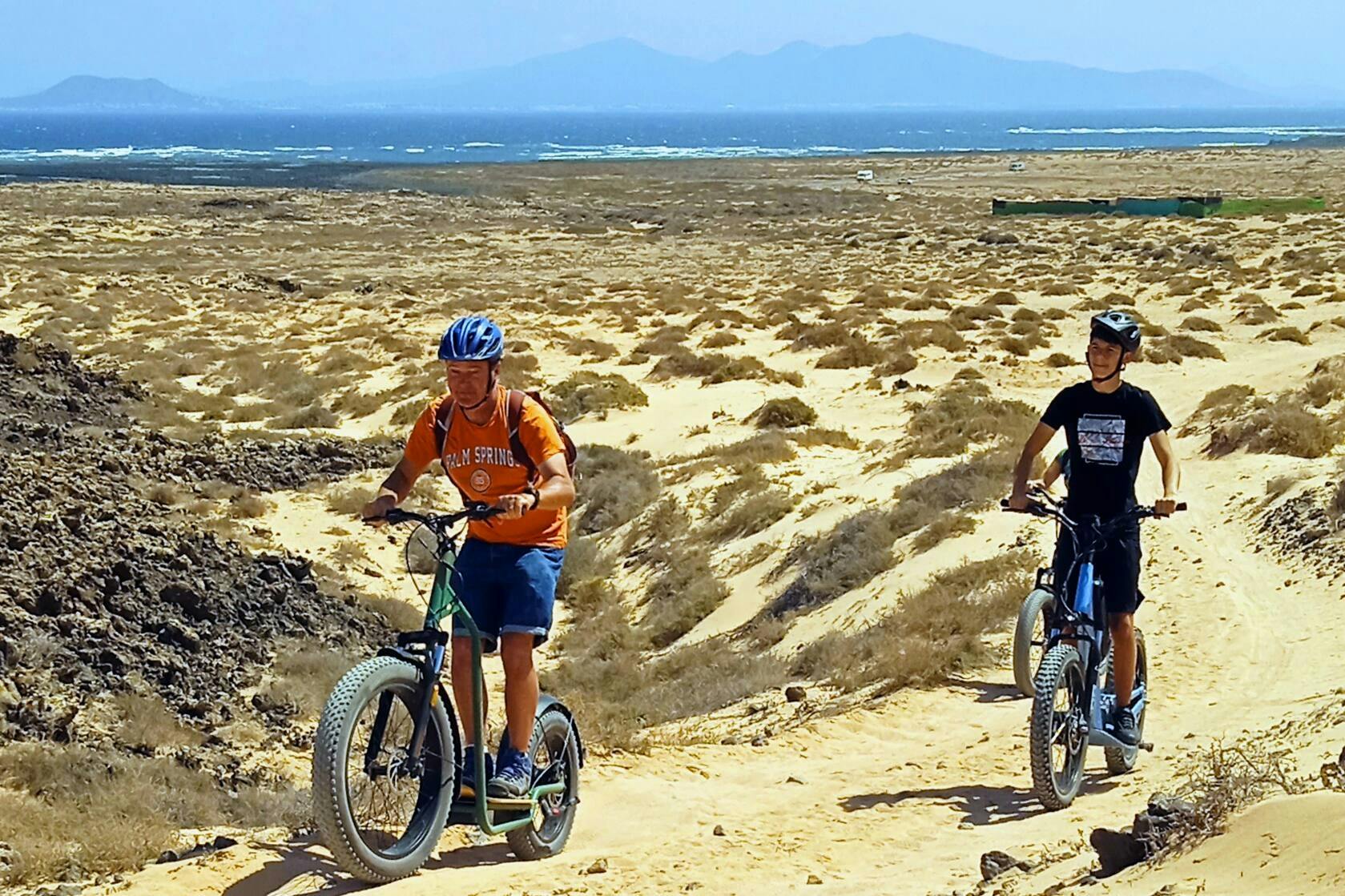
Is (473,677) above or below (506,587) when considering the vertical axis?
below

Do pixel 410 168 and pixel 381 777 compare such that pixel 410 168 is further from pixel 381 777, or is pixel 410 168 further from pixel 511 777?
pixel 381 777

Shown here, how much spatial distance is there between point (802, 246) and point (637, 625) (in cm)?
4313

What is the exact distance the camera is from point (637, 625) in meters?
13.1

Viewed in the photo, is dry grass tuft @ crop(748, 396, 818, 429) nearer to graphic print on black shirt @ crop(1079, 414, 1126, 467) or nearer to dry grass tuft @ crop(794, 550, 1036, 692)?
dry grass tuft @ crop(794, 550, 1036, 692)

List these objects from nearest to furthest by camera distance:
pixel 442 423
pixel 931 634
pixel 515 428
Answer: pixel 515 428, pixel 442 423, pixel 931 634

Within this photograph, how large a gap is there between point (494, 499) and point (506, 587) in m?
0.29

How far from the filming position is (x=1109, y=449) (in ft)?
19.8

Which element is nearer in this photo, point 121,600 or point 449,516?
point 449,516

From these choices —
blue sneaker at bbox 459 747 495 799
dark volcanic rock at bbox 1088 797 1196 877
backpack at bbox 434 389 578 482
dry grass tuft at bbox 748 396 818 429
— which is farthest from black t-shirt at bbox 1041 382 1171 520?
dry grass tuft at bbox 748 396 818 429

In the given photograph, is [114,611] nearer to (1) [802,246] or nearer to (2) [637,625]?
(2) [637,625]

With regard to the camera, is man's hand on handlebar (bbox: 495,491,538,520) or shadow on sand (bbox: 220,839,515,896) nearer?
man's hand on handlebar (bbox: 495,491,538,520)

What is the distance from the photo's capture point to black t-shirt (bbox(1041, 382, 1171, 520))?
5.98 m

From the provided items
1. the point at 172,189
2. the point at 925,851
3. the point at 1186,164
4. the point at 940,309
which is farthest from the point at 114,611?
the point at 1186,164

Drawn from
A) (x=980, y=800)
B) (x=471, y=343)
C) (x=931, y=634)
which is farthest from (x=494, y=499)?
(x=931, y=634)
